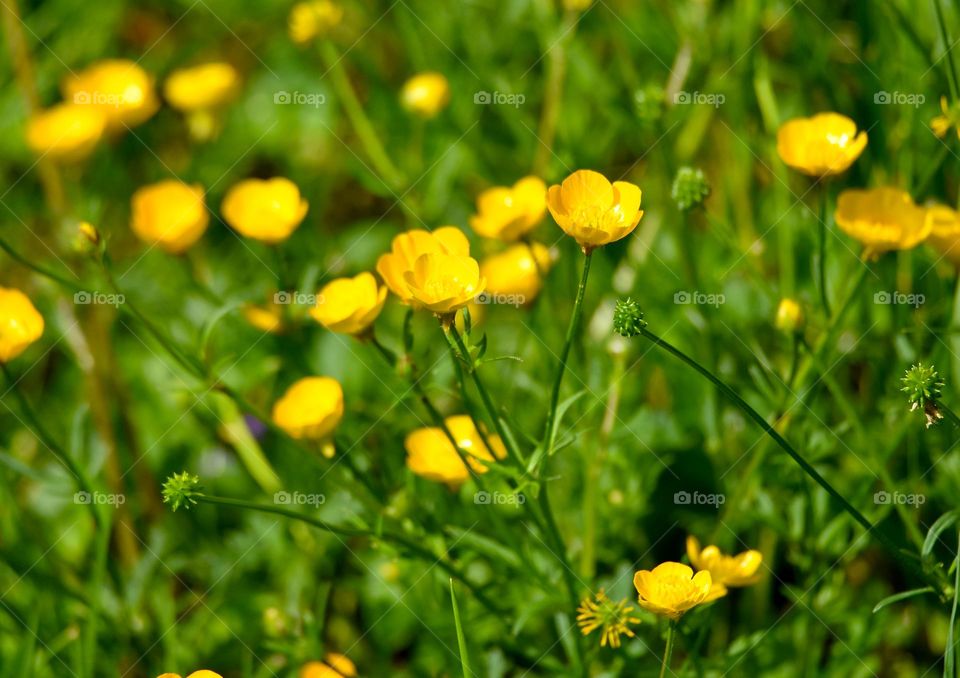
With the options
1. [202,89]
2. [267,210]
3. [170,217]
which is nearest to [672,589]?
[267,210]

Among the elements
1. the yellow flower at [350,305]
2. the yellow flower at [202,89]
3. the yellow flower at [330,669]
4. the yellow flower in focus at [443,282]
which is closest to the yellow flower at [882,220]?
the yellow flower in focus at [443,282]

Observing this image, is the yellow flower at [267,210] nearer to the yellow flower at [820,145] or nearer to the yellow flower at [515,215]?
the yellow flower at [515,215]

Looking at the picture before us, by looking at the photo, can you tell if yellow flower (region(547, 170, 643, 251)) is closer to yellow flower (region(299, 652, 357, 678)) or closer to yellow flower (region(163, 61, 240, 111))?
yellow flower (region(299, 652, 357, 678))

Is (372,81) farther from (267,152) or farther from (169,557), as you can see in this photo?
(169,557)

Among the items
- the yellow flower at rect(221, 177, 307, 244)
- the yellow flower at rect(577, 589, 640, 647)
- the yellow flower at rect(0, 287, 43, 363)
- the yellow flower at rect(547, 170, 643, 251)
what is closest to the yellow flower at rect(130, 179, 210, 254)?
the yellow flower at rect(221, 177, 307, 244)

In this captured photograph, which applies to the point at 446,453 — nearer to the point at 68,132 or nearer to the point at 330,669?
the point at 330,669

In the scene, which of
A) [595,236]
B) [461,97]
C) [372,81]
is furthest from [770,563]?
[372,81]
